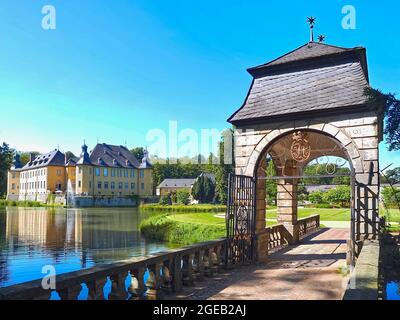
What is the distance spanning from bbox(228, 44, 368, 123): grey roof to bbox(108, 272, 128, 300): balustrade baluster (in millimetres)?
6329

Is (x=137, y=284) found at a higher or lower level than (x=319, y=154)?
lower

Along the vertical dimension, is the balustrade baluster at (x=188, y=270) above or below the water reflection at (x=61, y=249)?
above

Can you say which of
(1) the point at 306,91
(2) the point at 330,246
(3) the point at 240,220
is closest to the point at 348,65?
(1) the point at 306,91

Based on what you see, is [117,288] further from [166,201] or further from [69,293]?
[166,201]

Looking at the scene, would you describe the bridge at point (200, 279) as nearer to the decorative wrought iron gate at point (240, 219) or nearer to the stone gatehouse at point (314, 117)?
the decorative wrought iron gate at point (240, 219)

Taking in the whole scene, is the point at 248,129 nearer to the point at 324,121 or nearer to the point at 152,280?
the point at 324,121

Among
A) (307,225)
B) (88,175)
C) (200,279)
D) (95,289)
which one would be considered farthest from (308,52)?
(88,175)

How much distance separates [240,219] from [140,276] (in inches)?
173

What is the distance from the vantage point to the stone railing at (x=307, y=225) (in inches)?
693

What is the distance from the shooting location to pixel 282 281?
786 centimetres

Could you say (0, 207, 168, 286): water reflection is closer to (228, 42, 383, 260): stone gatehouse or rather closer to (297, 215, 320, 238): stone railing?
(297, 215, 320, 238): stone railing

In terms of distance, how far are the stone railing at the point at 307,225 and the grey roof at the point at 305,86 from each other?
7507mm

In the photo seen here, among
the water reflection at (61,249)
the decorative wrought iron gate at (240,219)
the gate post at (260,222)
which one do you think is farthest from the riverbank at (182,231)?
the decorative wrought iron gate at (240,219)
